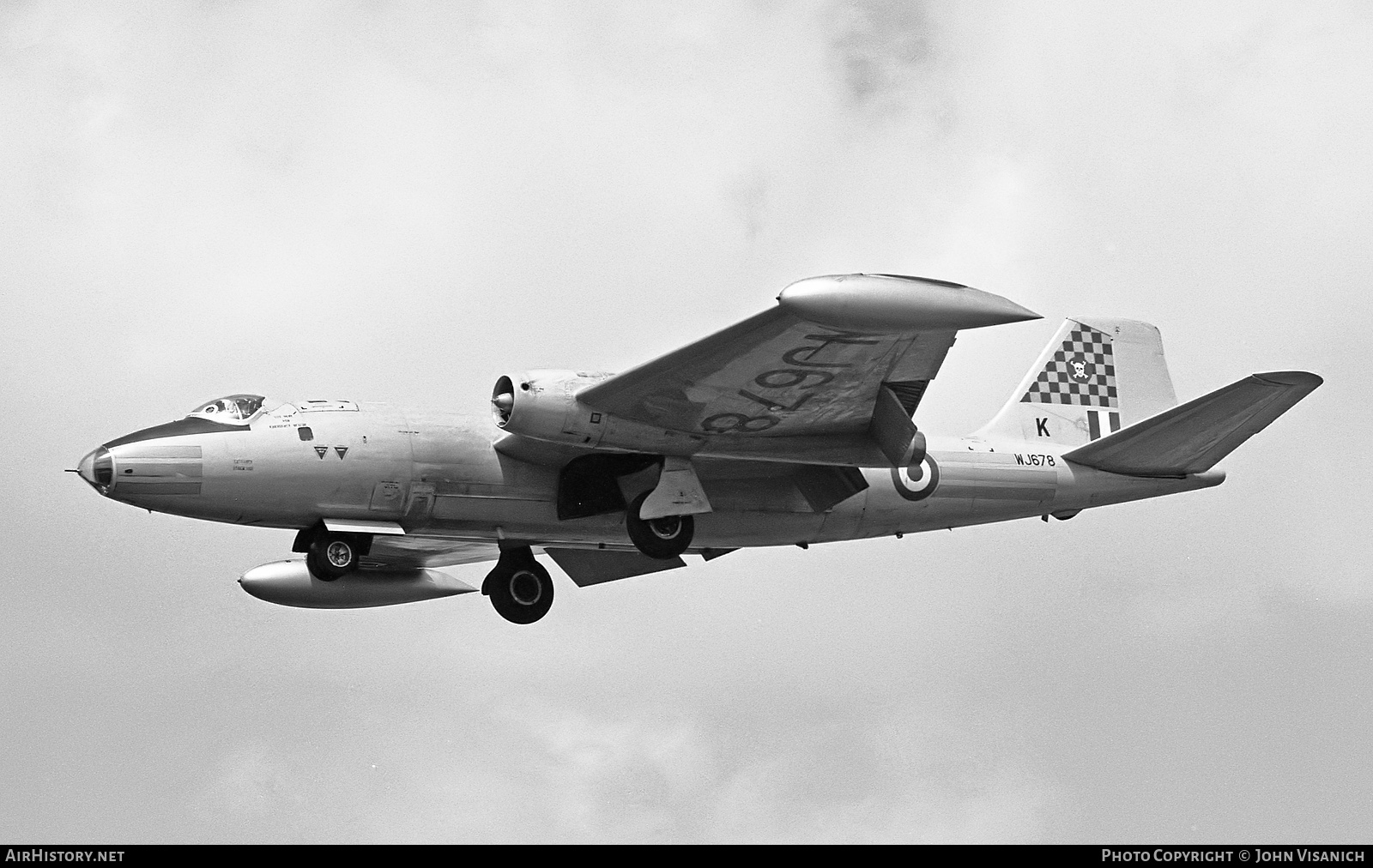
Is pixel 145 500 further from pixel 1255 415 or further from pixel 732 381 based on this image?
pixel 1255 415

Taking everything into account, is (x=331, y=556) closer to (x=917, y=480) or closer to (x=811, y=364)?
(x=811, y=364)

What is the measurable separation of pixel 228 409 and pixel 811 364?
7.41m

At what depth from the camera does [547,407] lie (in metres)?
23.9

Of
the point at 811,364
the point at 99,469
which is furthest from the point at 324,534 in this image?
the point at 811,364

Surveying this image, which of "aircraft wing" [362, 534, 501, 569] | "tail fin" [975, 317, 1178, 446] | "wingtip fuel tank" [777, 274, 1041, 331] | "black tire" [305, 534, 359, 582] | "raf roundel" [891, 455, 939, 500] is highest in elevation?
"wingtip fuel tank" [777, 274, 1041, 331]

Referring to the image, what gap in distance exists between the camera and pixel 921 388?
24672 mm

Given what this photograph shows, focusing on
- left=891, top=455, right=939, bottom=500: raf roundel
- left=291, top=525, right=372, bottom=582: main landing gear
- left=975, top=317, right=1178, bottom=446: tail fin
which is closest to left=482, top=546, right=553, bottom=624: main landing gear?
left=291, top=525, right=372, bottom=582: main landing gear

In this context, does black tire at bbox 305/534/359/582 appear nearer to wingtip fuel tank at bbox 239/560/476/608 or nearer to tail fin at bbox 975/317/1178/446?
wingtip fuel tank at bbox 239/560/476/608

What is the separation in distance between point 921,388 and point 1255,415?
15.6 feet

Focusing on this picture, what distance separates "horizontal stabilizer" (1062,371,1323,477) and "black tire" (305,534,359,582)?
10.6 meters

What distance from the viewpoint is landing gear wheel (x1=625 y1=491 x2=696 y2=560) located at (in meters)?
25.5

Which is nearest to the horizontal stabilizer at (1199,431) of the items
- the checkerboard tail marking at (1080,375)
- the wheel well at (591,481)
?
the checkerboard tail marking at (1080,375)

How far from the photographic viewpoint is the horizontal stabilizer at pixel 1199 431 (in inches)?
975
